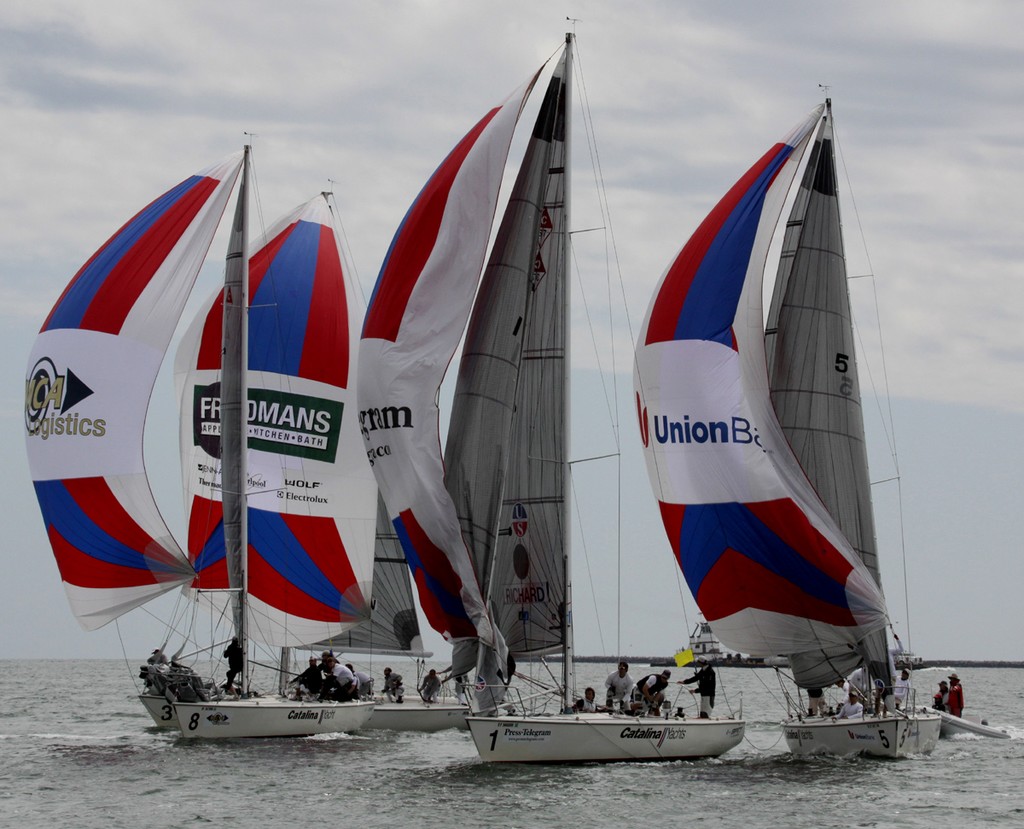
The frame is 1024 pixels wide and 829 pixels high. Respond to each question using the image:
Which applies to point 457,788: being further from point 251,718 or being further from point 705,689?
point 251,718

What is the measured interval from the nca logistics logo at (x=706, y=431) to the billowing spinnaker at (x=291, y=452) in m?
9.43

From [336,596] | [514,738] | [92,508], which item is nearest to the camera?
[514,738]

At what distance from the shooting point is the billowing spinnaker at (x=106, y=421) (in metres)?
25.6

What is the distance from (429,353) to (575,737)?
5.34m

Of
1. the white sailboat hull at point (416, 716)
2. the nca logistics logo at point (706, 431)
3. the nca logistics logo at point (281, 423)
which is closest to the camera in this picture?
the nca logistics logo at point (706, 431)

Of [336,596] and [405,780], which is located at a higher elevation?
[336,596]

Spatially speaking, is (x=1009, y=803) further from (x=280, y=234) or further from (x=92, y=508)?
(x=280, y=234)

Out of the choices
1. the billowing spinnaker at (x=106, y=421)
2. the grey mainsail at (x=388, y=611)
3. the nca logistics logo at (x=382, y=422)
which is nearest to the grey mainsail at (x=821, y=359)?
the nca logistics logo at (x=382, y=422)

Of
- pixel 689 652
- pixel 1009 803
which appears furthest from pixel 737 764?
pixel 1009 803

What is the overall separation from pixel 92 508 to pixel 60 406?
180 cm

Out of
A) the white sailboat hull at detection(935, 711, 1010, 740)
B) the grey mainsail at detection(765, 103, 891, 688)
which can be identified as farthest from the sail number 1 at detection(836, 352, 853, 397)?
the white sailboat hull at detection(935, 711, 1010, 740)

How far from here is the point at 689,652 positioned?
22.3m

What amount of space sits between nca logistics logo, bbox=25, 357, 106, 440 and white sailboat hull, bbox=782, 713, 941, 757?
12145 millimetres

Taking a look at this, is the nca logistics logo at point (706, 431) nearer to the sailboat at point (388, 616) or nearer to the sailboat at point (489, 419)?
the sailboat at point (489, 419)
